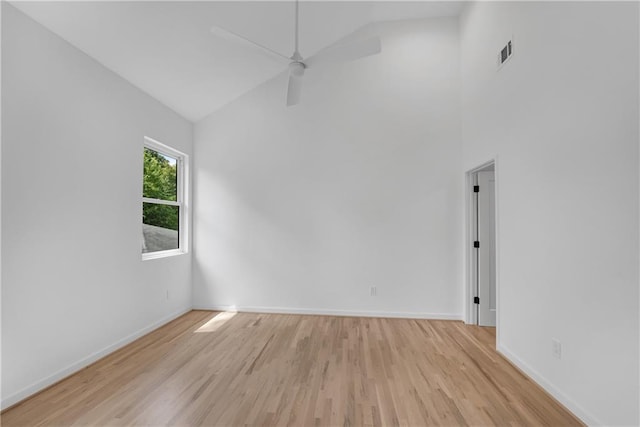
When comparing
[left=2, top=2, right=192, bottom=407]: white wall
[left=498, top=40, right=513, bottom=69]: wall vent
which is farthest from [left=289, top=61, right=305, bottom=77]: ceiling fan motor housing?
[left=498, top=40, right=513, bottom=69]: wall vent

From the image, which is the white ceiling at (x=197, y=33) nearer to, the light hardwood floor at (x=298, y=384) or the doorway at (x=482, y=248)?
the doorway at (x=482, y=248)

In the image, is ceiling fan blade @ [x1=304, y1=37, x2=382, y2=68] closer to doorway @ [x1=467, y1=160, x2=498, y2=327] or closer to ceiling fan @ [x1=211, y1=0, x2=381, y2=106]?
ceiling fan @ [x1=211, y1=0, x2=381, y2=106]

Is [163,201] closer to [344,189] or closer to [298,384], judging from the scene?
[344,189]

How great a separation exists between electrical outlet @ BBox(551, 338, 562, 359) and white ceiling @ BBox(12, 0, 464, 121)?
10.9 ft

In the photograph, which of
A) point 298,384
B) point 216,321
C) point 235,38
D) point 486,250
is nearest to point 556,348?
point 486,250

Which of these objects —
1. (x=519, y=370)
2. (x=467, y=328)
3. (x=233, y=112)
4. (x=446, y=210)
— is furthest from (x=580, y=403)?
(x=233, y=112)

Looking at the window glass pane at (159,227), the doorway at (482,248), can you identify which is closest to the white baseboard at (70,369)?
the window glass pane at (159,227)

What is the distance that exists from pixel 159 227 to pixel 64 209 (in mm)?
1573

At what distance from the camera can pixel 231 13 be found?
10.6 ft

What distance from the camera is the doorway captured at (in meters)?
4.13

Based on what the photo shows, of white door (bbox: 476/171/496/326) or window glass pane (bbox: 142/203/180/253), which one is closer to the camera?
window glass pane (bbox: 142/203/180/253)

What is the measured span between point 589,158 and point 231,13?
11.1ft

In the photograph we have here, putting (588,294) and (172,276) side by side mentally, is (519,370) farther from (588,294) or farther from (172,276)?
(172,276)

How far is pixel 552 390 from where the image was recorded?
2393 mm
